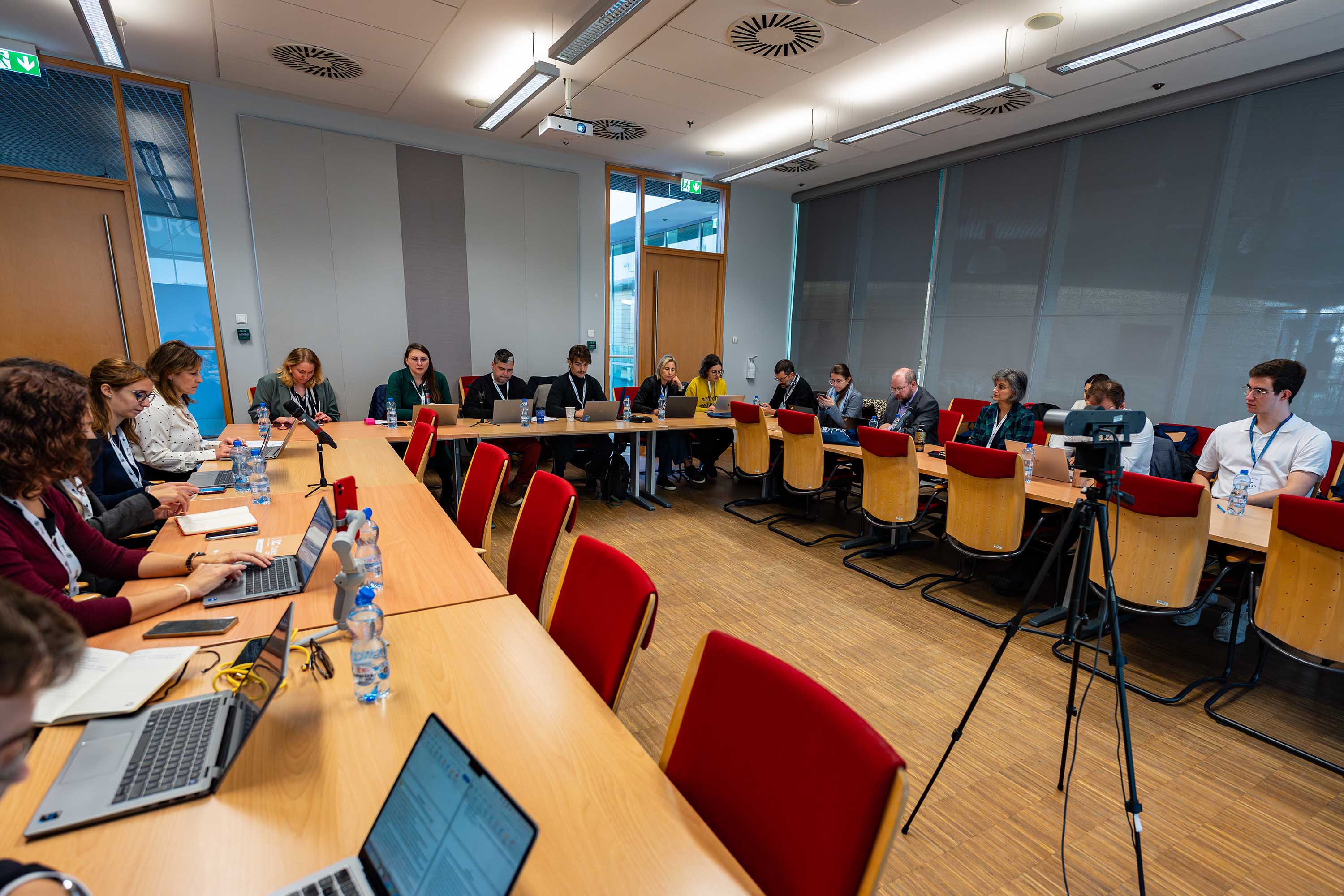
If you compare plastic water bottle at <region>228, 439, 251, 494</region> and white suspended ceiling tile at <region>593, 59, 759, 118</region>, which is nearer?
plastic water bottle at <region>228, 439, 251, 494</region>

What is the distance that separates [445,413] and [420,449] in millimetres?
1162

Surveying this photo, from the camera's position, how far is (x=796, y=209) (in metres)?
8.62

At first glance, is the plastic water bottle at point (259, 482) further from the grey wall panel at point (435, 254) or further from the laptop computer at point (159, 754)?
the grey wall panel at point (435, 254)

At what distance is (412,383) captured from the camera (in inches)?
211

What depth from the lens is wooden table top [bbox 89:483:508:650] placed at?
144 centimetres

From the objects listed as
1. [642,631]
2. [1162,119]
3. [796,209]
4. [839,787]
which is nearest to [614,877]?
[839,787]

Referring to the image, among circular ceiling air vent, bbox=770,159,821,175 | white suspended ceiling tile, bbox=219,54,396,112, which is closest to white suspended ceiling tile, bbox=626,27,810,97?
circular ceiling air vent, bbox=770,159,821,175

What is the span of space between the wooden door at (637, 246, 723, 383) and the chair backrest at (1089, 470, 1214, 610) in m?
6.01

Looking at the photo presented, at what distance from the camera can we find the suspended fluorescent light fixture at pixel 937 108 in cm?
398

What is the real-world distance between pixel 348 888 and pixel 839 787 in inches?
26.5

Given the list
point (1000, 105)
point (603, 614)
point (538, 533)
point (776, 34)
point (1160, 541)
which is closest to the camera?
point (603, 614)

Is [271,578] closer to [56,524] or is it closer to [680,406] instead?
[56,524]

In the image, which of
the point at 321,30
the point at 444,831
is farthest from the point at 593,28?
the point at 444,831

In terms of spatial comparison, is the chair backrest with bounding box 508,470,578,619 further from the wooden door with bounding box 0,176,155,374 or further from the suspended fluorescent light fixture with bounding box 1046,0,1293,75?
the wooden door with bounding box 0,176,155,374
